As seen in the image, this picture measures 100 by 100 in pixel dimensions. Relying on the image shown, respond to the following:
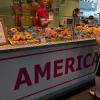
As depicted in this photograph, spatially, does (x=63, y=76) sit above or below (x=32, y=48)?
below

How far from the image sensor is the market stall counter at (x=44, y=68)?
2773 mm

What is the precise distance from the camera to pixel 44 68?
3201 millimetres

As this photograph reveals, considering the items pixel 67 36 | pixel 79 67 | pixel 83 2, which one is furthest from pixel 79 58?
pixel 83 2

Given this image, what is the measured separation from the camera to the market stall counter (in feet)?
9.10

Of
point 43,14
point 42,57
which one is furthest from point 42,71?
→ point 43,14

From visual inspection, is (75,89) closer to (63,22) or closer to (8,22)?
(63,22)

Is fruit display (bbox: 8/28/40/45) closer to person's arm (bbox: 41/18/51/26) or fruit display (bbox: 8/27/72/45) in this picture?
fruit display (bbox: 8/27/72/45)

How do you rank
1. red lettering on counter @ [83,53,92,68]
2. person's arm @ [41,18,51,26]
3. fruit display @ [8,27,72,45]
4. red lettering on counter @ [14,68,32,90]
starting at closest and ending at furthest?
red lettering on counter @ [14,68,32,90] < fruit display @ [8,27,72,45] < person's arm @ [41,18,51,26] < red lettering on counter @ [83,53,92,68]

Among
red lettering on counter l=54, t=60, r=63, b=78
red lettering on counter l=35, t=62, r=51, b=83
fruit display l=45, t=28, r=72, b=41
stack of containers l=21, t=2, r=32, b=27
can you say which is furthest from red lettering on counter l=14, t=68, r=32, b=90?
stack of containers l=21, t=2, r=32, b=27

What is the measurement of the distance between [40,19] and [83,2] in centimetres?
379

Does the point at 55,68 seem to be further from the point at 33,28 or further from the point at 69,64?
the point at 33,28

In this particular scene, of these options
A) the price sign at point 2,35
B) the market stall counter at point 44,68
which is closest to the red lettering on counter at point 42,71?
the market stall counter at point 44,68

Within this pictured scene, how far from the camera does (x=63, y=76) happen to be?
11.6ft

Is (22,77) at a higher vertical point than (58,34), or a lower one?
lower
